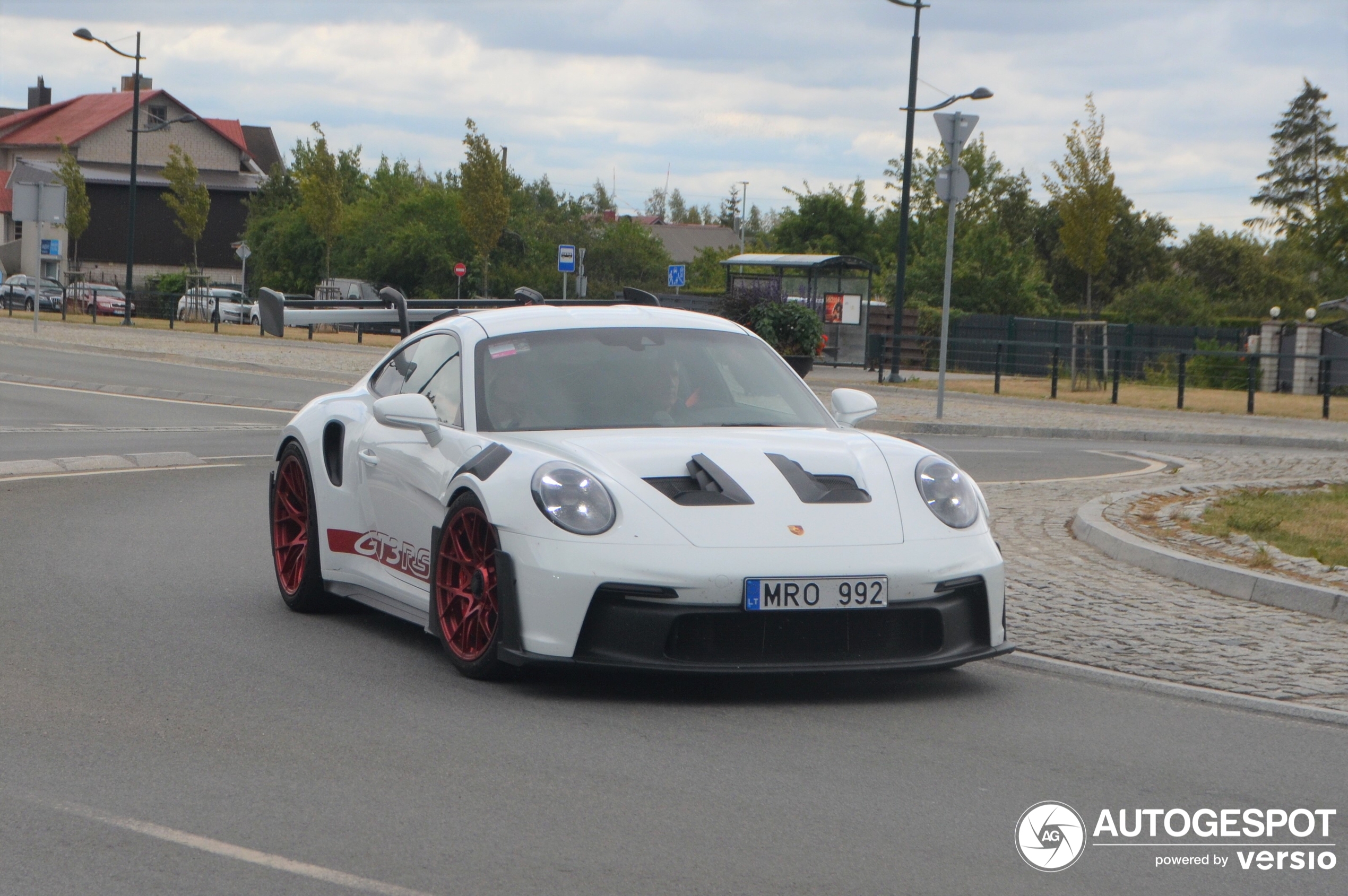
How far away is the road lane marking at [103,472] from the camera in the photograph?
12.9 metres

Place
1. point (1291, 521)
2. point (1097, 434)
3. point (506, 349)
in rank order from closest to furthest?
1. point (506, 349)
2. point (1291, 521)
3. point (1097, 434)

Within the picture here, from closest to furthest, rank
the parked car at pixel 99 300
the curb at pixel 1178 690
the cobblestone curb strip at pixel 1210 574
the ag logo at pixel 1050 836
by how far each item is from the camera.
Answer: the ag logo at pixel 1050 836
the curb at pixel 1178 690
the cobblestone curb strip at pixel 1210 574
the parked car at pixel 99 300

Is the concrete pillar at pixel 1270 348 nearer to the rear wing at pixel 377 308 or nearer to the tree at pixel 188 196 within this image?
the rear wing at pixel 377 308

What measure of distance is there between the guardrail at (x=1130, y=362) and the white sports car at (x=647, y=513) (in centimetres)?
2210

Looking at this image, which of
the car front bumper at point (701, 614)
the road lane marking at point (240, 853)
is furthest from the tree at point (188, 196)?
the road lane marking at point (240, 853)

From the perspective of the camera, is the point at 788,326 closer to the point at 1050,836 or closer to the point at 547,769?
the point at 547,769

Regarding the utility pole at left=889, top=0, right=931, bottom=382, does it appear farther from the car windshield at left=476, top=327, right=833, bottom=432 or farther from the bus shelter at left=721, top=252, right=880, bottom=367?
the car windshield at left=476, top=327, right=833, bottom=432

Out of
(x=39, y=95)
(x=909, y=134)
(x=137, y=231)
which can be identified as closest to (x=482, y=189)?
(x=909, y=134)

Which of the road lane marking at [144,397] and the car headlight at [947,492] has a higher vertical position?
the car headlight at [947,492]

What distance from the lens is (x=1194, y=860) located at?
425cm

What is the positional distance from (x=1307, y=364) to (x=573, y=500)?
34.0 meters

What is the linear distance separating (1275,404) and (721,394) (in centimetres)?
2668

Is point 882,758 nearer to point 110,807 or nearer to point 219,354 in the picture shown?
point 110,807

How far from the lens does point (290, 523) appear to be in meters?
7.94
